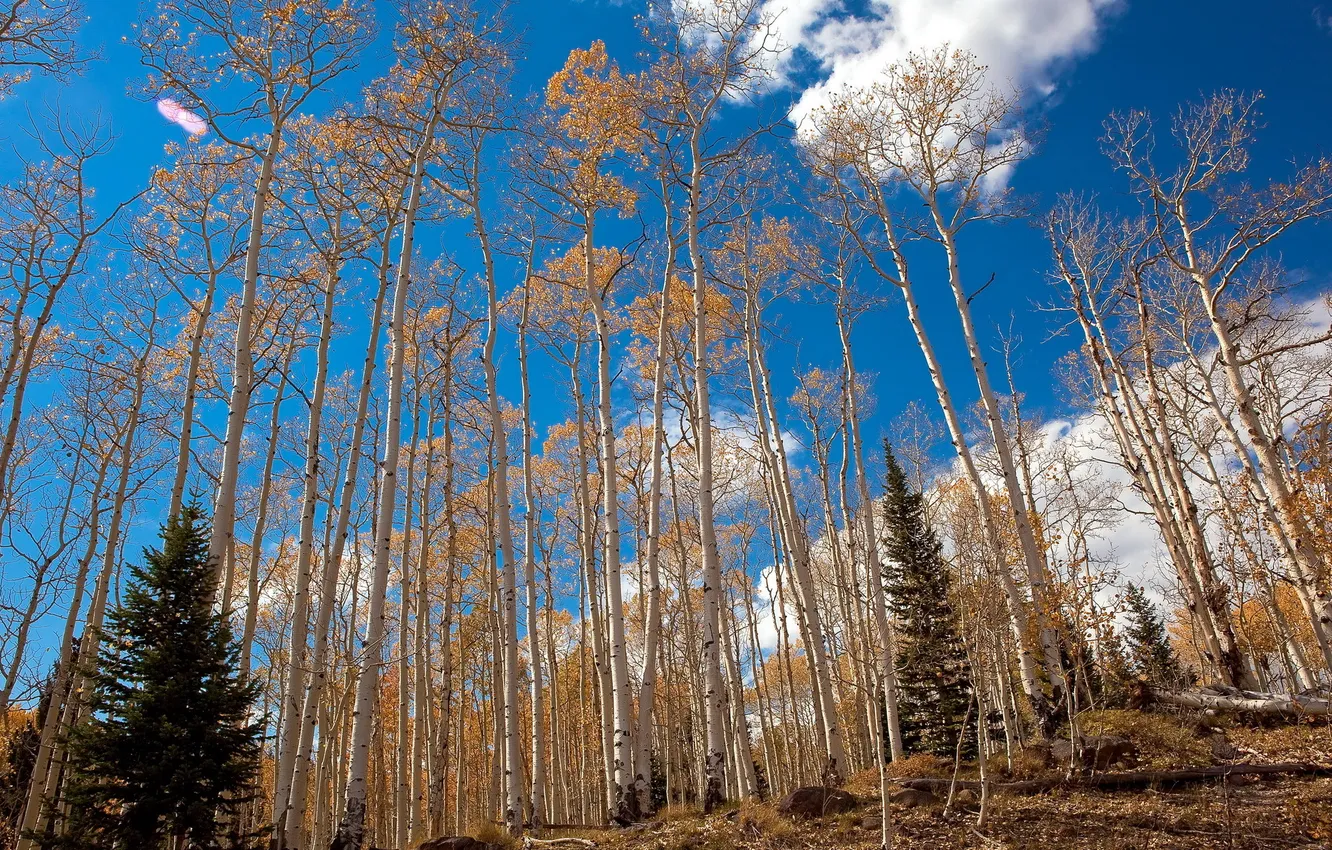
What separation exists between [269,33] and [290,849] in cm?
890

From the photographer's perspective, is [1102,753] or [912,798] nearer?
[912,798]

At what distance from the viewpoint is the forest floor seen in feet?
17.3

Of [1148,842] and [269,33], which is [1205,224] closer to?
[1148,842]

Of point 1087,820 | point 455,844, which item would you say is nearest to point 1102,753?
point 1087,820

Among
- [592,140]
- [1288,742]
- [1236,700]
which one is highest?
[592,140]

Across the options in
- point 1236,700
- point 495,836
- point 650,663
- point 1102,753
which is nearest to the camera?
point 495,836

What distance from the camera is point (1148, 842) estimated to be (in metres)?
5.11

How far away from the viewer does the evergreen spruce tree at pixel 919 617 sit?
15.8 metres

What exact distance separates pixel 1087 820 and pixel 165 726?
25.6 ft

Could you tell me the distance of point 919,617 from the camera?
16.9 meters

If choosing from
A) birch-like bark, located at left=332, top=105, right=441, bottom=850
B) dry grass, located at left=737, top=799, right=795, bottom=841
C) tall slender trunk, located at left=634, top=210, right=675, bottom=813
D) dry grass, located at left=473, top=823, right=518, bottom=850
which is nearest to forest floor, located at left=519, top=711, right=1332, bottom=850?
dry grass, located at left=737, top=799, right=795, bottom=841

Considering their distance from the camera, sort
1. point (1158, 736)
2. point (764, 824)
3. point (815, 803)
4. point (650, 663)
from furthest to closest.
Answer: point (1158, 736) → point (650, 663) → point (815, 803) → point (764, 824)

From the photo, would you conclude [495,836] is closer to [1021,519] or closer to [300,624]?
[300,624]

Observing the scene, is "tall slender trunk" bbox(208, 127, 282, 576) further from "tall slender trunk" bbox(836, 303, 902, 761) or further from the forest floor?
"tall slender trunk" bbox(836, 303, 902, 761)
